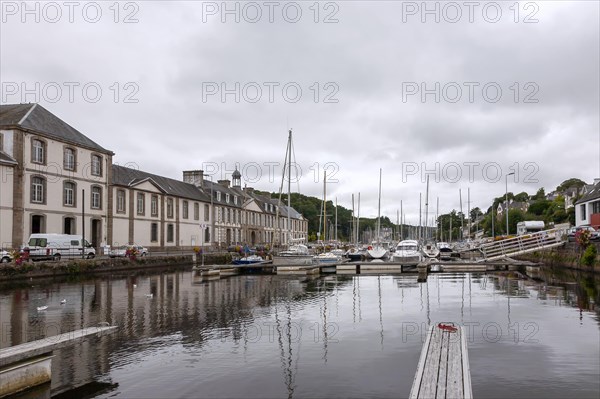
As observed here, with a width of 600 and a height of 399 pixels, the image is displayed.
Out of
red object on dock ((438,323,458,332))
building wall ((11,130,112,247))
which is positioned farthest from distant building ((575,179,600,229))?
building wall ((11,130,112,247))

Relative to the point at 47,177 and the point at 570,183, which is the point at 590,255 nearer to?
the point at 47,177

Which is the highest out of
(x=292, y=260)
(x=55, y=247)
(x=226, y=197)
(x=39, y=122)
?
(x=39, y=122)

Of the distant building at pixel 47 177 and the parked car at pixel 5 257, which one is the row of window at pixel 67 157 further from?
the parked car at pixel 5 257

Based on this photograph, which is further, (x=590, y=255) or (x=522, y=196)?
(x=522, y=196)

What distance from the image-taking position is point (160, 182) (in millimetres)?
61188

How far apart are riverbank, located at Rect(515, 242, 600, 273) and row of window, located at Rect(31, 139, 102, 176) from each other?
4255cm

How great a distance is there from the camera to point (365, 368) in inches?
412

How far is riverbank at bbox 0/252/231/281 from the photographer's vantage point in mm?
30031

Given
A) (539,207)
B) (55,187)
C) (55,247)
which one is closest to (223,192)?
(55,187)

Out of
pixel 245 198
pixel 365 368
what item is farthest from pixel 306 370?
pixel 245 198

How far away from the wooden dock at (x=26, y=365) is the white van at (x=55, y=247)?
2808 centimetres

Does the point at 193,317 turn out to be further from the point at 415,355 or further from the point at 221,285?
the point at 221,285

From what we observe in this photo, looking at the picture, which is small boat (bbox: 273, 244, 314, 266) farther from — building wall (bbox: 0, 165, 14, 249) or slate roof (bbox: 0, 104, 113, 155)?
slate roof (bbox: 0, 104, 113, 155)

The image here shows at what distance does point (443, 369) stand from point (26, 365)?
7.25 meters
